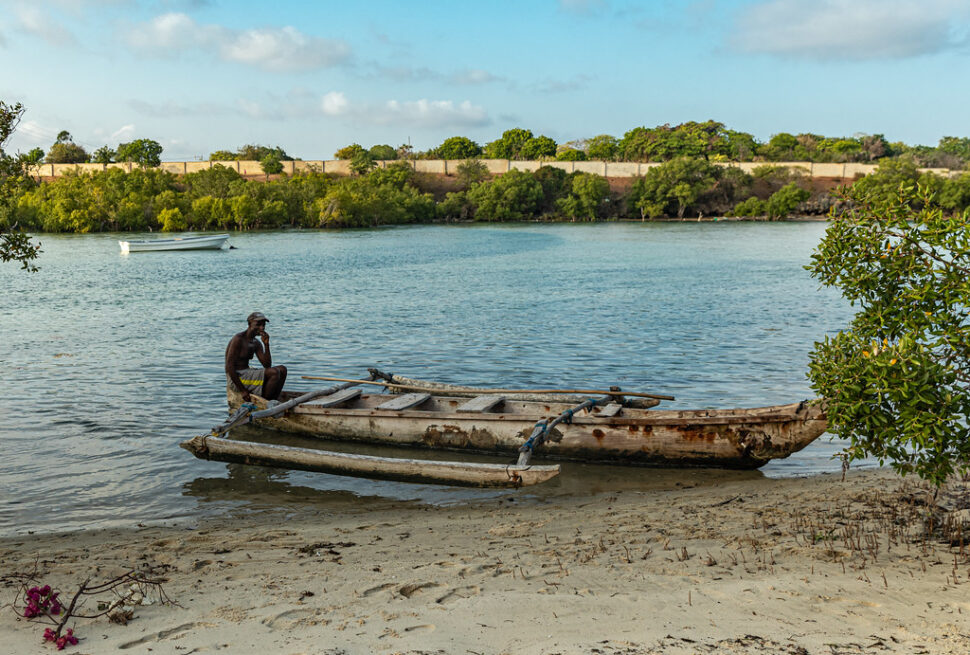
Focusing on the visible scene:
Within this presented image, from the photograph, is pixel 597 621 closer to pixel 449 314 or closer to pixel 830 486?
pixel 830 486

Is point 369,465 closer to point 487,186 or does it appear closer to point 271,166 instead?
point 487,186

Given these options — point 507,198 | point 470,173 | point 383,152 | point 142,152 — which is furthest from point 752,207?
point 142,152

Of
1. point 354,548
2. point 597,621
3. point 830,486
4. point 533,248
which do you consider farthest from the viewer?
point 533,248

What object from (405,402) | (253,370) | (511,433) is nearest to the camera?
(511,433)

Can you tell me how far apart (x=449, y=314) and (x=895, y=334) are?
71.2ft

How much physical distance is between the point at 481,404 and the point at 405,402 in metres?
1.16

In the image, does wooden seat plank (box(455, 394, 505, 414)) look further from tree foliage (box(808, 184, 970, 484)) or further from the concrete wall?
the concrete wall

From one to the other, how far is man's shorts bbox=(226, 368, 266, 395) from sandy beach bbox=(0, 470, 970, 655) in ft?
11.9

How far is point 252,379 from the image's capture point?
39.9 ft

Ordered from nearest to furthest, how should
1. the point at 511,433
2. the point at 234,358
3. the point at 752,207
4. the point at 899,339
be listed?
the point at 899,339 → the point at 511,433 → the point at 234,358 → the point at 752,207

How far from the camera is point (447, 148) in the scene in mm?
149750

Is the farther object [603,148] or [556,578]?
[603,148]

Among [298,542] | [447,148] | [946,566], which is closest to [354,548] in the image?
[298,542]

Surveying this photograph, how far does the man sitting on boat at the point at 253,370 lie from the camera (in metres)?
12.0
